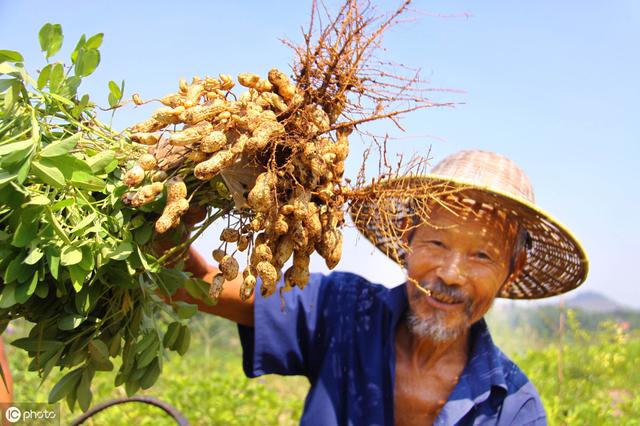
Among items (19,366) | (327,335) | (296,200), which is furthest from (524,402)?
(19,366)

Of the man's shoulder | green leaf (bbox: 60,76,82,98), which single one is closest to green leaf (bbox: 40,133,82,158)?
green leaf (bbox: 60,76,82,98)

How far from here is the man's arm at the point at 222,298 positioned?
197cm

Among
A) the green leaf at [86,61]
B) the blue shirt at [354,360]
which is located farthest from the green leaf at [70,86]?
the blue shirt at [354,360]

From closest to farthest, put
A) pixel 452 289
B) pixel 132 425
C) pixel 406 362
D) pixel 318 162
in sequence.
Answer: pixel 318 162, pixel 452 289, pixel 406 362, pixel 132 425

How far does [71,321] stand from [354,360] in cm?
109

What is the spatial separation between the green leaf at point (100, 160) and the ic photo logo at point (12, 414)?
851mm

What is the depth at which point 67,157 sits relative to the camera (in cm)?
121

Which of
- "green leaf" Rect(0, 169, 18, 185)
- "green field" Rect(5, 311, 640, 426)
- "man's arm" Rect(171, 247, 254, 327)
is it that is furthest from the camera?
"green field" Rect(5, 311, 640, 426)

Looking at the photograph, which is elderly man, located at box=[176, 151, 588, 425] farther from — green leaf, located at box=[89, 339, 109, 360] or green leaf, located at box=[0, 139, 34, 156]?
green leaf, located at box=[0, 139, 34, 156]

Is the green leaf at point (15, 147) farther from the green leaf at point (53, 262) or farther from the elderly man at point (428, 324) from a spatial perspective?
the elderly man at point (428, 324)

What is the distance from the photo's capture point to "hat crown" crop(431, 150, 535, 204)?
Answer: 2184 mm

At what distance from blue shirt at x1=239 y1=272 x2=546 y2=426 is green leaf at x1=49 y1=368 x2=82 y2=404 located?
70 cm

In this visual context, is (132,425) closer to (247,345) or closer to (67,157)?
(247,345)

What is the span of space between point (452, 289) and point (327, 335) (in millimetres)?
452
